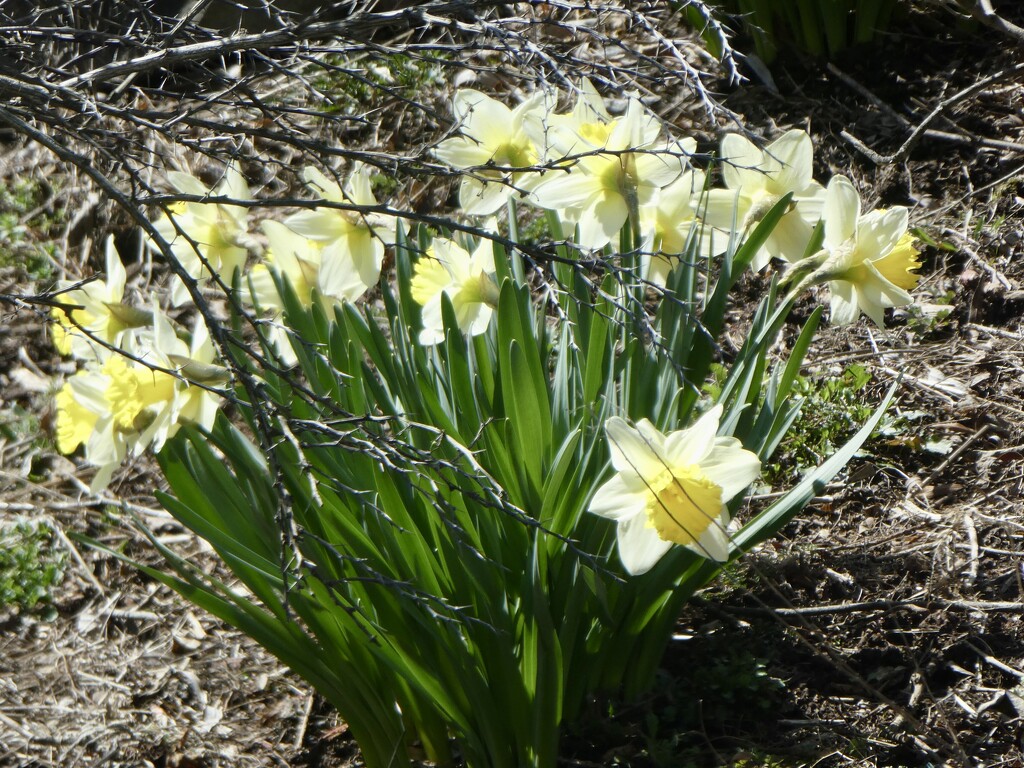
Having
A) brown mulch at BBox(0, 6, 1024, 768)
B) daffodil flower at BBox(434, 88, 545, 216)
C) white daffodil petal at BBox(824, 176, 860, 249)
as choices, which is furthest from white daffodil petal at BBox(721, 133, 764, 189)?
brown mulch at BBox(0, 6, 1024, 768)

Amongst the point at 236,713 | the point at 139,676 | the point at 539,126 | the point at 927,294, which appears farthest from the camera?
the point at 927,294

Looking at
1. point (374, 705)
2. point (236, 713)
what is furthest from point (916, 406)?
point (236, 713)

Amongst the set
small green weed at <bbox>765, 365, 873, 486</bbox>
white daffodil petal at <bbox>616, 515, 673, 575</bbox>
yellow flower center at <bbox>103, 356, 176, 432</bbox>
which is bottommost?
small green weed at <bbox>765, 365, 873, 486</bbox>

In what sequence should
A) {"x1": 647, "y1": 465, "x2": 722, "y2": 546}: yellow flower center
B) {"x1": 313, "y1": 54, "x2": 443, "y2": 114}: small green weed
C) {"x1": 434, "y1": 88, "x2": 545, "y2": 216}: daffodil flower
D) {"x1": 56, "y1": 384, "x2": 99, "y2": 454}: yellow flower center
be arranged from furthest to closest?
{"x1": 313, "y1": 54, "x2": 443, "y2": 114}: small green weed → {"x1": 434, "y1": 88, "x2": 545, "y2": 216}: daffodil flower → {"x1": 56, "y1": 384, "x2": 99, "y2": 454}: yellow flower center → {"x1": 647, "y1": 465, "x2": 722, "y2": 546}: yellow flower center

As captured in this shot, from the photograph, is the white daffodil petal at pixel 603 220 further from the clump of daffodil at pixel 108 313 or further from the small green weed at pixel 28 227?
the small green weed at pixel 28 227

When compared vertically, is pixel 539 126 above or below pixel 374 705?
above

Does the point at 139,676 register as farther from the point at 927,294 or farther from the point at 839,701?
the point at 927,294

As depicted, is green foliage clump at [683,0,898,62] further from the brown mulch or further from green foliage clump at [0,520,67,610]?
green foliage clump at [0,520,67,610]
